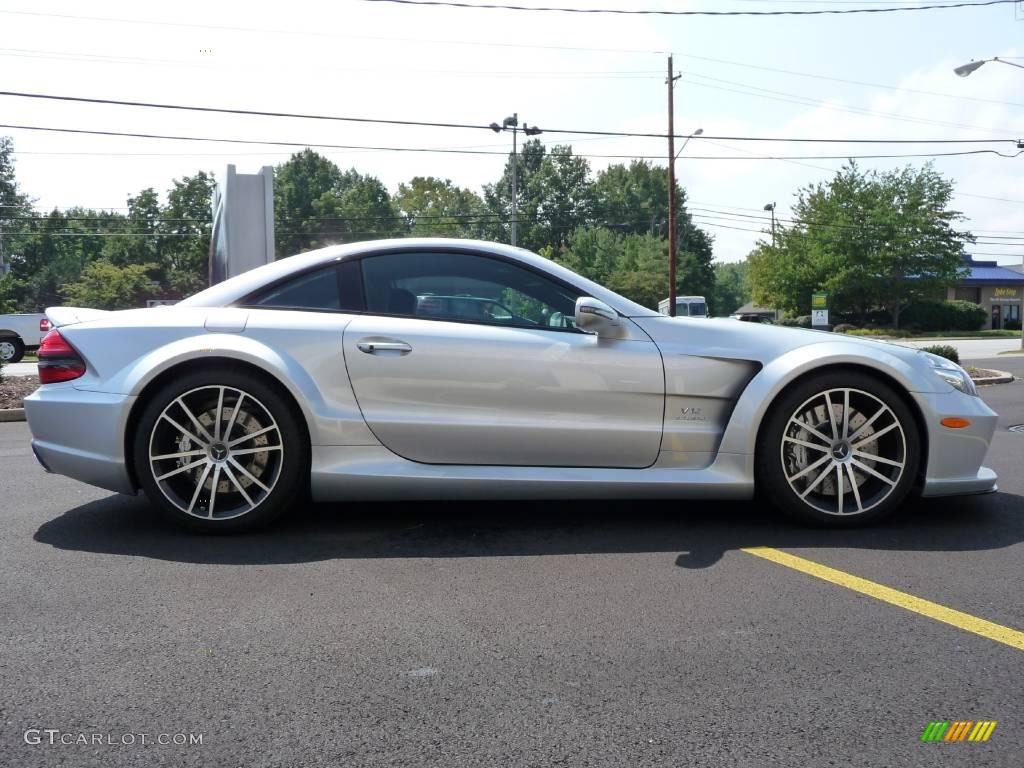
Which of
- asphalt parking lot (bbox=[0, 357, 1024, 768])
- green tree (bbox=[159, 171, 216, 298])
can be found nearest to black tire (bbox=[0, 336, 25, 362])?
asphalt parking lot (bbox=[0, 357, 1024, 768])

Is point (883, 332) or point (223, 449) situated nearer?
point (223, 449)

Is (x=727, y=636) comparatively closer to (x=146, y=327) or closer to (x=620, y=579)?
(x=620, y=579)

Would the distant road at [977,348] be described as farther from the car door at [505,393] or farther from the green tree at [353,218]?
the green tree at [353,218]

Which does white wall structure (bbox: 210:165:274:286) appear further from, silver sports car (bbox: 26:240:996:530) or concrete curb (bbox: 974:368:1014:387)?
concrete curb (bbox: 974:368:1014:387)

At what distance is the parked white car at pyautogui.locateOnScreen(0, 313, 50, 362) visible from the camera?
87.5 ft

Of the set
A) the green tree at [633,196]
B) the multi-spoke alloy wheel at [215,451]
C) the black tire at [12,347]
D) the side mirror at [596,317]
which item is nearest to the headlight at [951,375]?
the side mirror at [596,317]

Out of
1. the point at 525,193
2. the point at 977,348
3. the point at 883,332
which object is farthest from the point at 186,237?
the point at 977,348

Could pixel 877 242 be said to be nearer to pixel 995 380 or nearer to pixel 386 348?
pixel 995 380

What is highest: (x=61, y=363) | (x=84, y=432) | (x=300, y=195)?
(x=300, y=195)

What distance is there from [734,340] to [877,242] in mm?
52322

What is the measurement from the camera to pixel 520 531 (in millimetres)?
4152

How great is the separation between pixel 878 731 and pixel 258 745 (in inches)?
59.5

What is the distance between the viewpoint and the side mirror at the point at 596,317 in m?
3.96

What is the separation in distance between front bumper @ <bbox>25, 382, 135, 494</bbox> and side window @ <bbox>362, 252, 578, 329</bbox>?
1.28m
